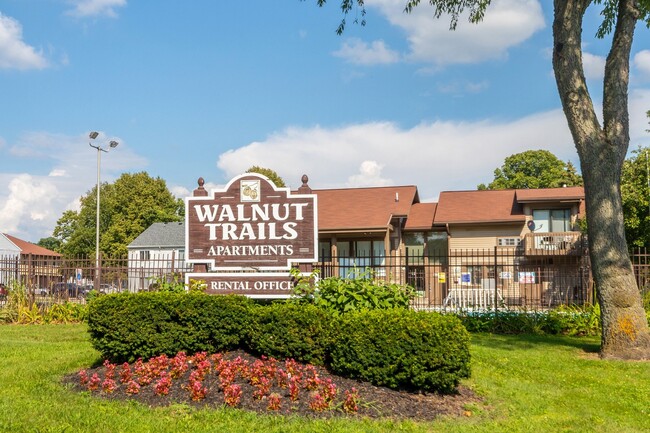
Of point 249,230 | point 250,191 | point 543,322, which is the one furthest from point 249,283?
point 543,322

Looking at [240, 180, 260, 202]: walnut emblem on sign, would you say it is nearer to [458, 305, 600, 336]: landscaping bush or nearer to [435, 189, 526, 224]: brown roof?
[458, 305, 600, 336]: landscaping bush

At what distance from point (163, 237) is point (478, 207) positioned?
25.6 meters

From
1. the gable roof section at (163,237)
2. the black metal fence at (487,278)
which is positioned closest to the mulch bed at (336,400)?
the black metal fence at (487,278)

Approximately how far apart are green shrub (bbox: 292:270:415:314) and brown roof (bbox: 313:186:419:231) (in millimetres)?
20793

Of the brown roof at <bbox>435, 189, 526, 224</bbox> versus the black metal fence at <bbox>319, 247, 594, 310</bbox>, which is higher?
the brown roof at <bbox>435, 189, 526, 224</bbox>

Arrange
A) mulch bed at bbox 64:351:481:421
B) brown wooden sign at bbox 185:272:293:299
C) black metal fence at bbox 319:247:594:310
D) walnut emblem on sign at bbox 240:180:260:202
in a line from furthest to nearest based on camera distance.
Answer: black metal fence at bbox 319:247:594:310 → walnut emblem on sign at bbox 240:180:260:202 → brown wooden sign at bbox 185:272:293:299 → mulch bed at bbox 64:351:481:421

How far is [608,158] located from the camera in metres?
11.1

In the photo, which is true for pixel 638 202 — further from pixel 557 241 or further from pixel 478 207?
pixel 478 207

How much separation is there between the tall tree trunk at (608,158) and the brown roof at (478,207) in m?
20.8

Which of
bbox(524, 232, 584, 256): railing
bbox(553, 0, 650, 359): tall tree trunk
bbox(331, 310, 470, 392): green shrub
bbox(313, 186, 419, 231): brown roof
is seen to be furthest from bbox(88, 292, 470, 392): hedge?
bbox(524, 232, 584, 256): railing

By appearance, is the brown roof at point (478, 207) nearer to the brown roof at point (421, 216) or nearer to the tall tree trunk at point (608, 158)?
the brown roof at point (421, 216)

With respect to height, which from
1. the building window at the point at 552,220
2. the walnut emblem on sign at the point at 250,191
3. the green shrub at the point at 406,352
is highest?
the building window at the point at 552,220

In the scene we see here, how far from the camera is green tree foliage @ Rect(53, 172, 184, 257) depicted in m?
55.8

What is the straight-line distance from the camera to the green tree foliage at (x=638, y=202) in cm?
2991
